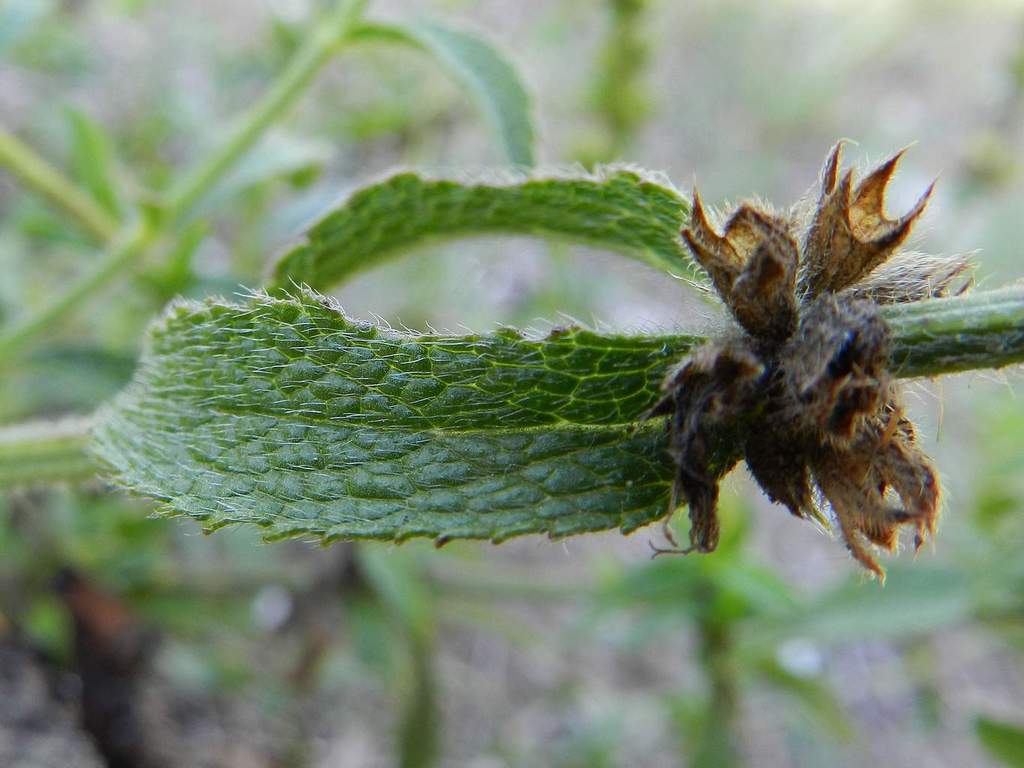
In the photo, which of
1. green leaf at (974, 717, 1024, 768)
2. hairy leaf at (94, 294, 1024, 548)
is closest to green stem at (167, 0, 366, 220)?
hairy leaf at (94, 294, 1024, 548)

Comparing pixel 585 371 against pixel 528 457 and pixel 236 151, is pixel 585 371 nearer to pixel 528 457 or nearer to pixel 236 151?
pixel 528 457

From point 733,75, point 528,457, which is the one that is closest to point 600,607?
point 528,457

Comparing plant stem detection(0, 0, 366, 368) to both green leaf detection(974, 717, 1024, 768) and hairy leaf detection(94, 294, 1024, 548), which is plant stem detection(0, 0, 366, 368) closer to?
hairy leaf detection(94, 294, 1024, 548)

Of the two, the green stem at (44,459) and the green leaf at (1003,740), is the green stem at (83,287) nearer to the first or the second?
the green stem at (44,459)

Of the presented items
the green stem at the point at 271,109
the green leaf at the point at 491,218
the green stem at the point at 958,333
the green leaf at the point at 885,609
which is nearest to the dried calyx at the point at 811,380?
the green stem at the point at 958,333

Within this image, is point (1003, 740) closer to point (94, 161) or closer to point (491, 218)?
point (491, 218)

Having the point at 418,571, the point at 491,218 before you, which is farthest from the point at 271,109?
the point at 418,571
